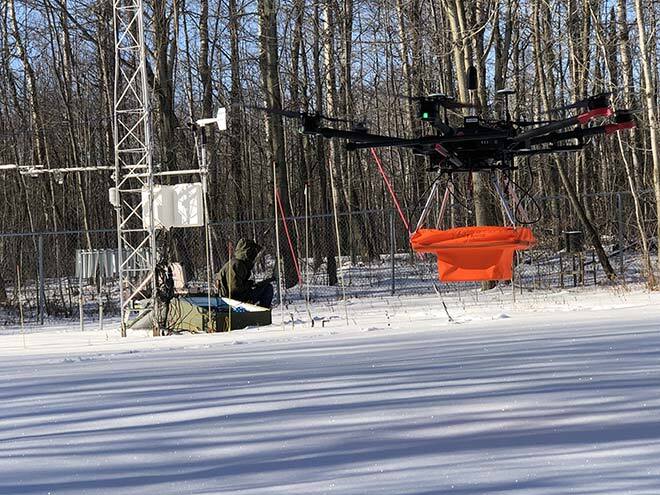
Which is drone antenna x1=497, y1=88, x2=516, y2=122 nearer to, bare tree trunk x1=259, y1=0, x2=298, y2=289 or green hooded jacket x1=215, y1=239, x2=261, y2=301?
green hooded jacket x1=215, y1=239, x2=261, y2=301

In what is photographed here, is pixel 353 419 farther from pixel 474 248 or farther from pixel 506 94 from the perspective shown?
pixel 474 248

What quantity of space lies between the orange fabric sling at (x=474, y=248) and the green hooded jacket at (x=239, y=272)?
4670 millimetres

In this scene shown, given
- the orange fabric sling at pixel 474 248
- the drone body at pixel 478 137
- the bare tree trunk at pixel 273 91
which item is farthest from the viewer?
the bare tree trunk at pixel 273 91

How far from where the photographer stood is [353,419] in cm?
486

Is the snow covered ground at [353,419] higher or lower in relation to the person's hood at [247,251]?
lower

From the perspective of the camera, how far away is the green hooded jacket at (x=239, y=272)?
15.5 meters

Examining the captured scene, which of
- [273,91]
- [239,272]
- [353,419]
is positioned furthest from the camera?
[273,91]

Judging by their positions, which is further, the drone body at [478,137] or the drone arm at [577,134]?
the drone arm at [577,134]

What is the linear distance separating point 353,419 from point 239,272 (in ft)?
35.7

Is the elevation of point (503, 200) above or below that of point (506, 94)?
below

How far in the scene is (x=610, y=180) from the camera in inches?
1388

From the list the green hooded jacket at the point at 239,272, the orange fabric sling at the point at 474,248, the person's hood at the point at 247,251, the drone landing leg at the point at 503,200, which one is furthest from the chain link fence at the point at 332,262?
the drone landing leg at the point at 503,200

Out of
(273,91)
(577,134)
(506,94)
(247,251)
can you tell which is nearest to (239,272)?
(247,251)

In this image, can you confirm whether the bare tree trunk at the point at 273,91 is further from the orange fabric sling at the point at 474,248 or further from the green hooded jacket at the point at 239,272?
the orange fabric sling at the point at 474,248
